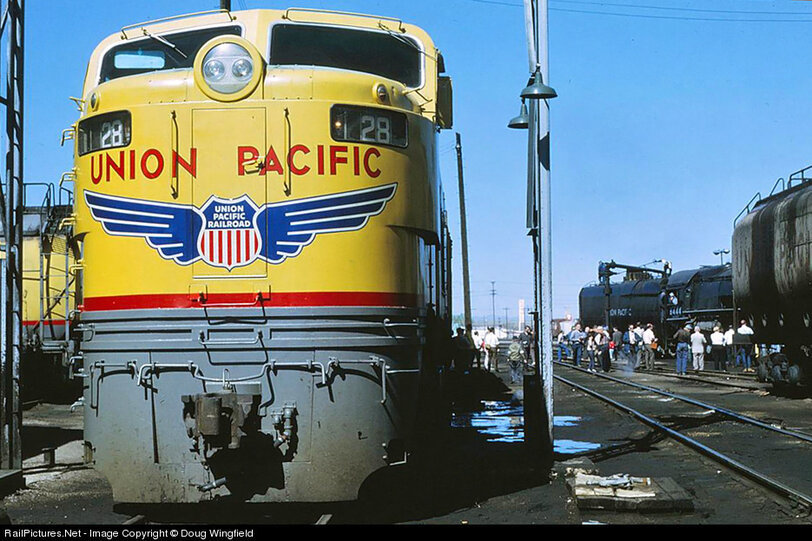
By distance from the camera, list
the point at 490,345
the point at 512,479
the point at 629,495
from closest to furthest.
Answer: the point at 629,495 < the point at 512,479 < the point at 490,345

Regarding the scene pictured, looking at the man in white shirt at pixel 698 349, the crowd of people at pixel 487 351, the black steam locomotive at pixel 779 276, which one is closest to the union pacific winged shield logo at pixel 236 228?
the crowd of people at pixel 487 351

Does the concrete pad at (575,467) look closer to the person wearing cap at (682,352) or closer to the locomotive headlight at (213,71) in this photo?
the locomotive headlight at (213,71)

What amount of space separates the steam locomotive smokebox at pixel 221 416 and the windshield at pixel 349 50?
2.89m

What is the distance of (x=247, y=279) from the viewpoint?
24.2ft

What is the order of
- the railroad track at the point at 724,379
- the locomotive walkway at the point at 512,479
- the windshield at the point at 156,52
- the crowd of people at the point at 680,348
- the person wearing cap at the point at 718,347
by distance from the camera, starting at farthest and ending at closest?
the person wearing cap at the point at 718,347 < the crowd of people at the point at 680,348 < the railroad track at the point at 724,379 < the windshield at the point at 156,52 < the locomotive walkway at the point at 512,479

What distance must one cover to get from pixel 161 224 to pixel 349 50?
94.1 inches

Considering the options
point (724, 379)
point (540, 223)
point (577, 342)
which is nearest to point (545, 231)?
point (540, 223)

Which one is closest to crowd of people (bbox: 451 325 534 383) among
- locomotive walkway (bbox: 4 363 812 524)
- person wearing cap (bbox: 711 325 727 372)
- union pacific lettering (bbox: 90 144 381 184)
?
locomotive walkway (bbox: 4 363 812 524)

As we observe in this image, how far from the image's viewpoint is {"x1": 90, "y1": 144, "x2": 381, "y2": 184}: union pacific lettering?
7.45 meters

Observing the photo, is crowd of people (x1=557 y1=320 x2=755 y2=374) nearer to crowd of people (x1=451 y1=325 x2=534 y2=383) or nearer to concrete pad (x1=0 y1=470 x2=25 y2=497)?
crowd of people (x1=451 y1=325 x2=534 y2=383)

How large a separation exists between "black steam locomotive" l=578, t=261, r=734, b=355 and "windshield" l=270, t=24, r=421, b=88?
89.6ft

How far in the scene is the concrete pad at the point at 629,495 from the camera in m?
8.14

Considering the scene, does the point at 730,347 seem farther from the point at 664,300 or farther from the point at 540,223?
the point at 540,223

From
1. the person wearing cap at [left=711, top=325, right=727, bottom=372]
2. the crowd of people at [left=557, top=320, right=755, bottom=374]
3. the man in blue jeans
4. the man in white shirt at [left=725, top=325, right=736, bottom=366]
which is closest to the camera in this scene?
the crowd of people at [left=557, top=320, right=755, bottom=374]
